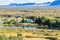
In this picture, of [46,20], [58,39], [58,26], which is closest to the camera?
[58,39]

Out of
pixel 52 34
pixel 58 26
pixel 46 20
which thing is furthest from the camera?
pixel 46 20

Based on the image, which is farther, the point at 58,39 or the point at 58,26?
the point at 58,26

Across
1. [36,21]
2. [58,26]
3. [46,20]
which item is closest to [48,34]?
[58,26]

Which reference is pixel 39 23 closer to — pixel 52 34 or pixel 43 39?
pixel 52 34

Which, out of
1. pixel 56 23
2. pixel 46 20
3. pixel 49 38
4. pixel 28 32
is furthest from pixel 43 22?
pixel 49 38

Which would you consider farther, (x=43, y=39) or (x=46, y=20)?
(x=46, y=20)

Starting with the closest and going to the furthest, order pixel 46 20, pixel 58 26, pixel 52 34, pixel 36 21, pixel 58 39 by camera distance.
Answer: pixel 58 39 → pixel 52 34 → pixel 58 26 → pixel 46 20 → pixel 36 21

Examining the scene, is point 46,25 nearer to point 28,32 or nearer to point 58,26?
point 58,26

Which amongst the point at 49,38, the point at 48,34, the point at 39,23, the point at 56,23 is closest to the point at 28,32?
the point at 48,34
